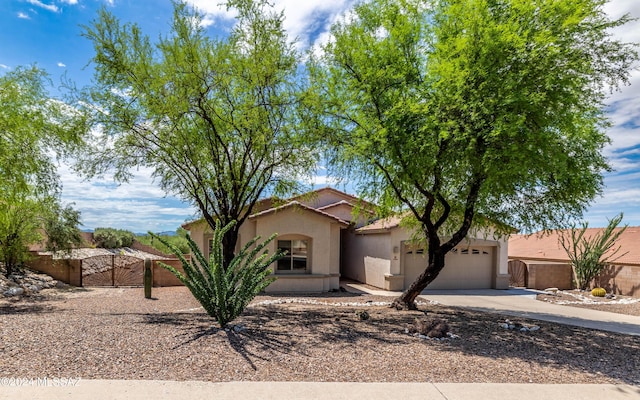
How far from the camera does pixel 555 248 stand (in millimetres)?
23797

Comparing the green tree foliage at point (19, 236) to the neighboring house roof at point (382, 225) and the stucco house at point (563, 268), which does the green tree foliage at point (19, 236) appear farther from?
the stucco house at point (563, 268)

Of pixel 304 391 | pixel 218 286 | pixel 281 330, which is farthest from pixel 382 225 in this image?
pixel 304 391

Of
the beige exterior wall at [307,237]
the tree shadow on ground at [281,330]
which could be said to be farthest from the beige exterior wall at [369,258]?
the tree shadow on ground at [281,330]

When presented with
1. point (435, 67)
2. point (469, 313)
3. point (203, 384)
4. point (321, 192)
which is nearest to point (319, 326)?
point (203, 384)

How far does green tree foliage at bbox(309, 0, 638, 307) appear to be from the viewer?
8102mm

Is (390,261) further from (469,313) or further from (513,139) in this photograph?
(513,139)

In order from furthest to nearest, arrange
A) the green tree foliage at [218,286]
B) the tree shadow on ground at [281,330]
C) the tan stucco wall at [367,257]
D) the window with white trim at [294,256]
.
Result: the tan stucco wall at [367,257] → the window with white trim at [294,256] → the green tree foliage at [218,286] → the tree shadow on ground at [281,330]

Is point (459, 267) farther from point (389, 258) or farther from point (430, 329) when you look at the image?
point (430, 329)

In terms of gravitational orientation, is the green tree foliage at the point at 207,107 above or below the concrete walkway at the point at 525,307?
above

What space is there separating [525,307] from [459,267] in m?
5.06

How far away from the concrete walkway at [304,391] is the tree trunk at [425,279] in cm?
579

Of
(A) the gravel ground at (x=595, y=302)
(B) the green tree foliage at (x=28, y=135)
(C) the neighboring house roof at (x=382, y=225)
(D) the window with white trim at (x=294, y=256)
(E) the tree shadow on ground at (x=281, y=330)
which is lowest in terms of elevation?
(A) the gravel ground at (x=595, y=302)

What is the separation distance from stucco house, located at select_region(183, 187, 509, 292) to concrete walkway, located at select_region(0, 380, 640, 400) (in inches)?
354

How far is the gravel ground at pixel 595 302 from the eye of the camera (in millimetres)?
14312
